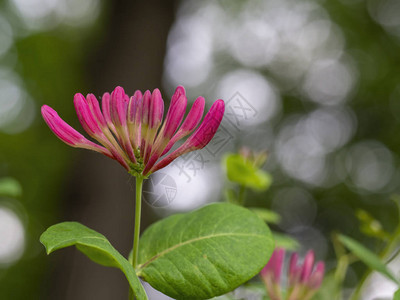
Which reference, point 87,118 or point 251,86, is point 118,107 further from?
point 251,86

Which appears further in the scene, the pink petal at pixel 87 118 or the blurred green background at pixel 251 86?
the blurred green background at pixel 251 86

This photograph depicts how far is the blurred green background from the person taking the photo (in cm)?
557

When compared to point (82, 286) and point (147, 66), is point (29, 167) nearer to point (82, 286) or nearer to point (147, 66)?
point (147, 66)

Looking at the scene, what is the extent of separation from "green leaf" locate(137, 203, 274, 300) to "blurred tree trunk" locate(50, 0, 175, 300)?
7.84 ft

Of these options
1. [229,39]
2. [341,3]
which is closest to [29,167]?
[229,39]

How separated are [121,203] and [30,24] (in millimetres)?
4649

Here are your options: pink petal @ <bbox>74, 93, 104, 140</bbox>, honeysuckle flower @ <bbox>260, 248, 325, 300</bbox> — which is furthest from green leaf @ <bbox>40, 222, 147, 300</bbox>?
honeysuckle flower @ <bbox>260, 248, 325, 300</bbox>

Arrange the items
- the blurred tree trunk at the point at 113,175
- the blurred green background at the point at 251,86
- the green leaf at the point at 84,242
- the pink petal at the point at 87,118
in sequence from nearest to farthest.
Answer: the green leaf at the point at 84,242 → the pink petal at the point at 87,118 → the blurred tree trunk at the point at 113,175 → the blurred green background at the point at 251,86

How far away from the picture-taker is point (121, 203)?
136 inches

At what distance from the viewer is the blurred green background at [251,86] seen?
5566 mm

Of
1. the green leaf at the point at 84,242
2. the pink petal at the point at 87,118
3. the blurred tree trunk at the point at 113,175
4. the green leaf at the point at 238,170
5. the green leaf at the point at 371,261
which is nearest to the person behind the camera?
the green leaf at the point at 84,242

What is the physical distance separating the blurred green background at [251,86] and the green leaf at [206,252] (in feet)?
12.5

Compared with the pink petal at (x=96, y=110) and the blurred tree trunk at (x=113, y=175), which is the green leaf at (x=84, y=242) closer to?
the pink petal at (x=96, y=110)

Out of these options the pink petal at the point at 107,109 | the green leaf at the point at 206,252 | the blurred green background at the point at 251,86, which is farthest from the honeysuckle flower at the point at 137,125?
the blurred green background at the point at 251,86
